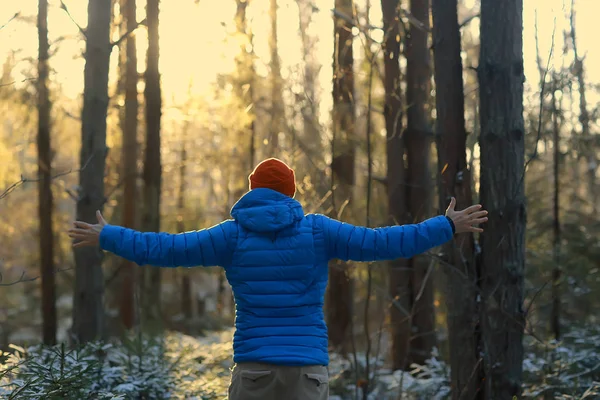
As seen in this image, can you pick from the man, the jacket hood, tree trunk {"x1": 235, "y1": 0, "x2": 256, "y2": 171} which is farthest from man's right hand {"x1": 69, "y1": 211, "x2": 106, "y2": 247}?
tree trunk {"x1": 235, "y1": 0, "x2": 256, "y2": 171}

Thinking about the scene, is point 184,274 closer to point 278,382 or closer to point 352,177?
point 352,177

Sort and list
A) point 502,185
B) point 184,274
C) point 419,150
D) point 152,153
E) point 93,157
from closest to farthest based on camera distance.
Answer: point 502,185 < point 93,157 < point 419,150 < point 152,153 < point 184,274

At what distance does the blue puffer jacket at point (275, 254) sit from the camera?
12.0 feet

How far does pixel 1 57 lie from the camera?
1335 centimetres

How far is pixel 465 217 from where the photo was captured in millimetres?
3941

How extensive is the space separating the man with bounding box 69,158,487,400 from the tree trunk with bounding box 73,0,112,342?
4.12 metres

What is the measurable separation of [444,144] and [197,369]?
3456 millimetres

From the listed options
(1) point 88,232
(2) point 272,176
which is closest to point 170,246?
(1) point 88,232

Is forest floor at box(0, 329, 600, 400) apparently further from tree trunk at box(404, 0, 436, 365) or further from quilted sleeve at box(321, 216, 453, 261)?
quilted sleeve at box(321, 216, 453, 261)

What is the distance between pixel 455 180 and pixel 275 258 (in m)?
2.68

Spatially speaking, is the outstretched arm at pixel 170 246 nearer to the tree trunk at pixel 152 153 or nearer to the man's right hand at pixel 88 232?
the man's right hand at pixel 88 232

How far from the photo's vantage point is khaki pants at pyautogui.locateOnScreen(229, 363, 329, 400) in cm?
361

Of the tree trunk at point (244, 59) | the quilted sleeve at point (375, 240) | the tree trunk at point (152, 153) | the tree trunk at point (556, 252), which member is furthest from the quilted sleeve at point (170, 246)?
the tree trunk at point (244, 59)

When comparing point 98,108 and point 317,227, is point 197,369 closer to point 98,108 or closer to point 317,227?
point 98,108
